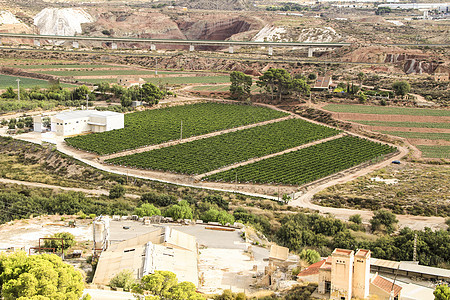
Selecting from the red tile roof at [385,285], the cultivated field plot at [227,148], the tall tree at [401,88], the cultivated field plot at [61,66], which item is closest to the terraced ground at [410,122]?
the tall tree at [401,88]

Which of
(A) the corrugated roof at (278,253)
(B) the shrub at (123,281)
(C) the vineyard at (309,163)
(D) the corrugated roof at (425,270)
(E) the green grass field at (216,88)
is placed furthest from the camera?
(E) the green grass field at (216,88)

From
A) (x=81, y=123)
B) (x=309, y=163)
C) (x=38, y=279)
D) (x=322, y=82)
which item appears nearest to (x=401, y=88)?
(x=322, y=82)

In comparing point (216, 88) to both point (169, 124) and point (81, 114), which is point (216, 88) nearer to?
point (169, 124)

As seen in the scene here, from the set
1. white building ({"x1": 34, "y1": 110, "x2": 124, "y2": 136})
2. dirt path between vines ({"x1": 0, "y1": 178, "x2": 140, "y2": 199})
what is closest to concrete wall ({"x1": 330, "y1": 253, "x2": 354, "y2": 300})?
dirt path between vines ({"x1": 0, "y1": 178, "x2": 140, "y2": 199})

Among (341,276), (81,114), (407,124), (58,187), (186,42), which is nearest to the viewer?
(341,276)

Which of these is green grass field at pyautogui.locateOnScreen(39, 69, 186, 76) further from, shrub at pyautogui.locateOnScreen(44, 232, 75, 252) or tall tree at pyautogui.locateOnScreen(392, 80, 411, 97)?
shrub at pyautogui.locateOnScreen(44, 232, 75, 252)

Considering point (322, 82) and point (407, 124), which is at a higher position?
point (322, 82)

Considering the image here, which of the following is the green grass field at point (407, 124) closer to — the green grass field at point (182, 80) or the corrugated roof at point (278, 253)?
the green grass field at point (182, 80)
